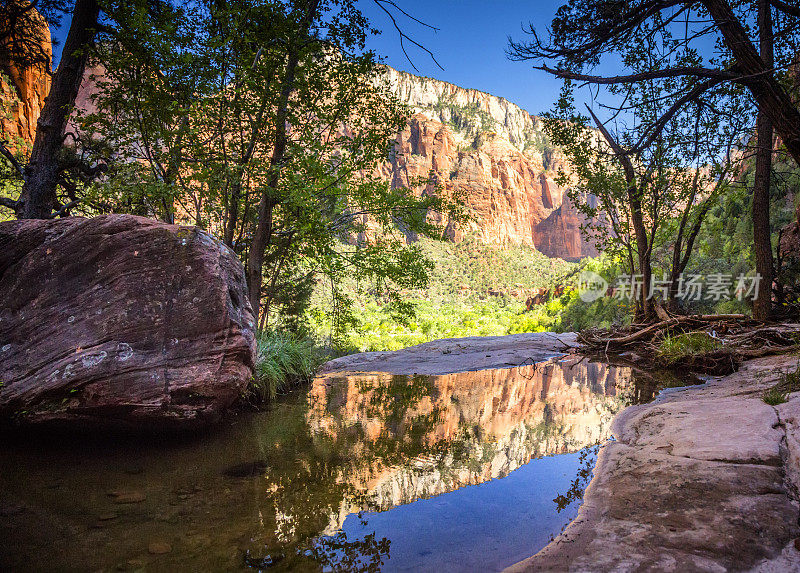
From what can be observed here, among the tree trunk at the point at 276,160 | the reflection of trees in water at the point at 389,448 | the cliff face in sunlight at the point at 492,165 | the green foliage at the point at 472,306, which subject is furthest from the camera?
the cliff face in sunlight at the point at 492,165

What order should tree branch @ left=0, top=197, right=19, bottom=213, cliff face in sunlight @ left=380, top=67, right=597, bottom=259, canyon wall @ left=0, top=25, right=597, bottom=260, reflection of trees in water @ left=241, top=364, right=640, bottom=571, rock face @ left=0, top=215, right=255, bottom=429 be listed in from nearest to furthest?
reflection of trees in water @ left=241, top=364, right=640, bottom=571, rock face @ left=0, top=215, right=255, bottom=429, tree branch @ left=0, top=197, right=19, bottom=213, canyon wall @ left=0, top=25, right=597, bottom=260, cliff face in sunlight @ left=380, top=67, right=597, bottom=259

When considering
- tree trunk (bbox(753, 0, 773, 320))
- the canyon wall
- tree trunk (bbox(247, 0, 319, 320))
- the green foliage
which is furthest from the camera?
the canyon wall

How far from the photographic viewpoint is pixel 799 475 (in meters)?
1.93

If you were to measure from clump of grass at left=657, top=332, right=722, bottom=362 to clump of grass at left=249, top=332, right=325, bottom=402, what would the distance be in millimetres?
6201

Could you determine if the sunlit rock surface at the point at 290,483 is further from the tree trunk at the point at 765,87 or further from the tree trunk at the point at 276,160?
the tree trunk at the point at 276,160

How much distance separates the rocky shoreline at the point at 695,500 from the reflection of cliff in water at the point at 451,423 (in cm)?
72

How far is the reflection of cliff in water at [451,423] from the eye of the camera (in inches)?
112

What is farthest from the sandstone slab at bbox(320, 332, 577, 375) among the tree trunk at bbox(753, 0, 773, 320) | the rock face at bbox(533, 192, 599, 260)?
the rock face at bbox(533, 192, 599, 260)

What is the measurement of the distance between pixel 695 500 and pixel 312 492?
6.84ft

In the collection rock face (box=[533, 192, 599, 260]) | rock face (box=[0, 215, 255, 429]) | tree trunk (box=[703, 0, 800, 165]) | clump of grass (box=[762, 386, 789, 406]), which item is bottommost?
clump of grass (box=[762, 386, 789, 406])

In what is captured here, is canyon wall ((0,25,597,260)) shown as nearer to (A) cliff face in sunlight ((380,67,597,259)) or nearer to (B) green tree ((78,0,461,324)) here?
(A) cliff face in sunlight ((380,67,597,259))

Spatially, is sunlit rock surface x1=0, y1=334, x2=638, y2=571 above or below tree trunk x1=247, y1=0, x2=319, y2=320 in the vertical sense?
below

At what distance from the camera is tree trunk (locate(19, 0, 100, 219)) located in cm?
662

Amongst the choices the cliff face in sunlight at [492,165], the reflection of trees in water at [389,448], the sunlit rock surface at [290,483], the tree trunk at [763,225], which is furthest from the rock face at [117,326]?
the cliff face in sunlight at [492,165]
